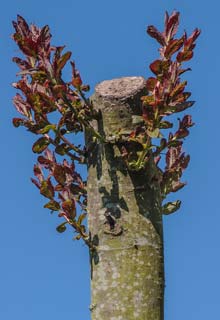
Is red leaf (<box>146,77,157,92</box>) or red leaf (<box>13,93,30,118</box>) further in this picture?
red leaf (<box>13,93,30,118</box>)

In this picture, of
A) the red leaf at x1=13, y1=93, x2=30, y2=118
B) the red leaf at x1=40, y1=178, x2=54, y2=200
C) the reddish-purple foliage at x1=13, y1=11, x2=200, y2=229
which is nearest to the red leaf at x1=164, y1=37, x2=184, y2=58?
the reddish-purple foliage at x1=13, y1=11, x2=200, y2=229

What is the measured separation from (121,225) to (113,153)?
399mm

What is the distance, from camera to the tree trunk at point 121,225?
282 centimetres

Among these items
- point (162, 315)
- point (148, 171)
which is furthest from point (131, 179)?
point (162, 315)

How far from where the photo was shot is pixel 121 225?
2.96 metres

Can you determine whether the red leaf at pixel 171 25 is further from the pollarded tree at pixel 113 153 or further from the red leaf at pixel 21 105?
the red leaf at pixel 21 105

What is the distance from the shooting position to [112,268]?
288 cm

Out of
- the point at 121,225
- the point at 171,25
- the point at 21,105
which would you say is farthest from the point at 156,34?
the point at 121,225

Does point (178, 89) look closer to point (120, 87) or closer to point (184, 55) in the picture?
point (184, 55)

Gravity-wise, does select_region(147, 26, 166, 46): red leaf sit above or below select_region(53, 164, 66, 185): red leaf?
above

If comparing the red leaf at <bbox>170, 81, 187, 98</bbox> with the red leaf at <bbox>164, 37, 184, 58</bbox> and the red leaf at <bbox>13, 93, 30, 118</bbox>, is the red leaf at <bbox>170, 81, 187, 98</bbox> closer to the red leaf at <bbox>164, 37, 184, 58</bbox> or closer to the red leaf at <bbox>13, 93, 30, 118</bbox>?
the red leaf at <bbox>164, 37, 184, 58</bbox>

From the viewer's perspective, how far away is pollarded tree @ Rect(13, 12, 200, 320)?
2877 mm

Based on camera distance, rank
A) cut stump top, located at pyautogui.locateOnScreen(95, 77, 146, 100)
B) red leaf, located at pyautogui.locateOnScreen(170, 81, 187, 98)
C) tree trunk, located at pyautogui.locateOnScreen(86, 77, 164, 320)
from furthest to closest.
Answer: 1. cut stump top, located at pyautogui.locateOnScreen(95, 77, 146, 100)
2. red leaf, located at pyautogui.locateOnScreen(170, 81, 187, 98)
3. tree trunk, located at pyautogui.locateOnScreen(86, 77, 164, 320)

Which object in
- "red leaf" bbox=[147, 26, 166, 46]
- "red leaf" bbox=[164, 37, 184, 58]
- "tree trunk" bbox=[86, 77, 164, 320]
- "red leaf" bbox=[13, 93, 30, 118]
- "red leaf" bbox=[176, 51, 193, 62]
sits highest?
"red leaf" bbox=[147, 26, 166, 46]
